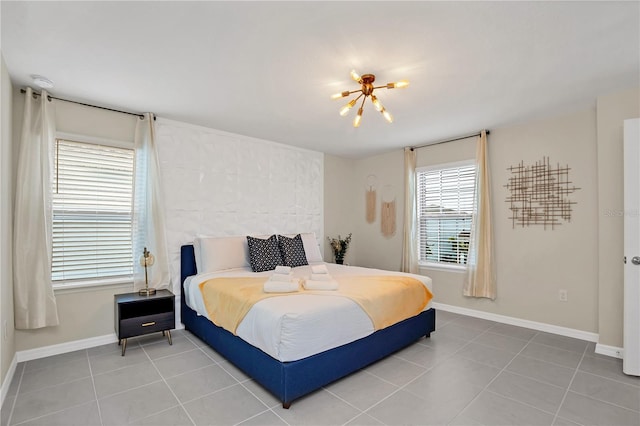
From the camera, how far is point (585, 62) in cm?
236

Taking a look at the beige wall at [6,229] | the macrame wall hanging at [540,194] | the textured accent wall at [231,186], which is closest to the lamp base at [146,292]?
the textured accent wall at [231,186]

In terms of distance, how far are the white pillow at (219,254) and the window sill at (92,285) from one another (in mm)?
737

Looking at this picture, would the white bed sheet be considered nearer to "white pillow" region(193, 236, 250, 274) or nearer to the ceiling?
"white pillow" region(193, 236, 250, 274)

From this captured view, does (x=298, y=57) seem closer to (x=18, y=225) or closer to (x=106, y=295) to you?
(x=18, y=225)

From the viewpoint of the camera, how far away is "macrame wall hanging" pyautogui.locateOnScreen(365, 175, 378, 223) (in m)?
5.49

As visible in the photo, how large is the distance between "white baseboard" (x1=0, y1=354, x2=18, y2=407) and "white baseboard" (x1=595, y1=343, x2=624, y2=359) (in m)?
4.83

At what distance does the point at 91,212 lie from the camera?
323 cm

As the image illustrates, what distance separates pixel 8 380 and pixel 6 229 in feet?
3.75

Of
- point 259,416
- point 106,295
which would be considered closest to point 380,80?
point 259,416

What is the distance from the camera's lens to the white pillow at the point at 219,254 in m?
3.63

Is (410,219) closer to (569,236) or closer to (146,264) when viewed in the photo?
(569,236)

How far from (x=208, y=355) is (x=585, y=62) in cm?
395

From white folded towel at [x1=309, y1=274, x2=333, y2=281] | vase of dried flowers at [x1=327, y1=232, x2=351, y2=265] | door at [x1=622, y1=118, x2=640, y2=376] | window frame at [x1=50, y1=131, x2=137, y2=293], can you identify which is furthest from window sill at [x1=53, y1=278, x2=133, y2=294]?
door at [x1=622, y1=118, x2=640, y2=376]

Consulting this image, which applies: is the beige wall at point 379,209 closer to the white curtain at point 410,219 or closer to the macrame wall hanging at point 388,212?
the macrame wall hanging at point 388,212
